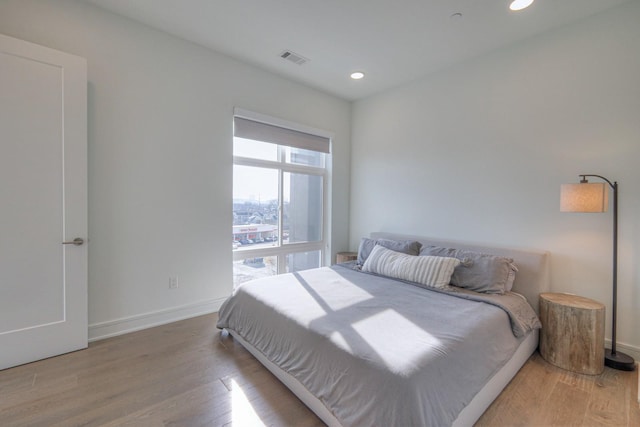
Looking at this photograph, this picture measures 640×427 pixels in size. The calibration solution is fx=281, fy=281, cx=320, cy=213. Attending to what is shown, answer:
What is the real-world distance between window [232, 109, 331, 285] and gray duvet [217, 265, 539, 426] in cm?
110

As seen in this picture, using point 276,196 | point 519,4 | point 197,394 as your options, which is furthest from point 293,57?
point 197,394

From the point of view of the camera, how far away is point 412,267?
265 cm

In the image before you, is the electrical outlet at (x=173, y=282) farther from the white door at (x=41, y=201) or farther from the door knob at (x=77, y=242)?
the door knob at (x=77, y=242)

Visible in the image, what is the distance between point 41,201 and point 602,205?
4.21 meters

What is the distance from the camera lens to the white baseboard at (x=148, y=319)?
2.47 m

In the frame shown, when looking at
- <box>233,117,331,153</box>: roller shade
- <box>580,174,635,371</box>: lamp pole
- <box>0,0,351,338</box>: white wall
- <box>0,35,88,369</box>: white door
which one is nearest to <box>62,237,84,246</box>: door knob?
<box>0,35,88,369</box>: white door

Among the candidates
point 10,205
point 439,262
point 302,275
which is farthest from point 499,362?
point 10,205

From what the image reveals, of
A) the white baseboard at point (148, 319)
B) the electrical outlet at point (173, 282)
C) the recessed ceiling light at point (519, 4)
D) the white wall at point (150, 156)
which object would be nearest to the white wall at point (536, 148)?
the recessed ceiling light at point (519, 4)

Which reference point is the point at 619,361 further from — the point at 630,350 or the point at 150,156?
the point at 150,156

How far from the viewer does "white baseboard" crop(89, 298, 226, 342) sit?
2469 mm

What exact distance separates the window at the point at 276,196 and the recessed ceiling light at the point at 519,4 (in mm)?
2370

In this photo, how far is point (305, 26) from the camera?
2.54 metres

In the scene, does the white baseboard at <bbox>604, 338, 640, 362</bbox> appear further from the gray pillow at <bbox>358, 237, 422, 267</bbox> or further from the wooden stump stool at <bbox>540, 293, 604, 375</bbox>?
the gray pillow at <bbox>358, 237, 422, 267</bbox>

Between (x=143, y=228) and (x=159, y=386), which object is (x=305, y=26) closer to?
(x=143, y=228)
